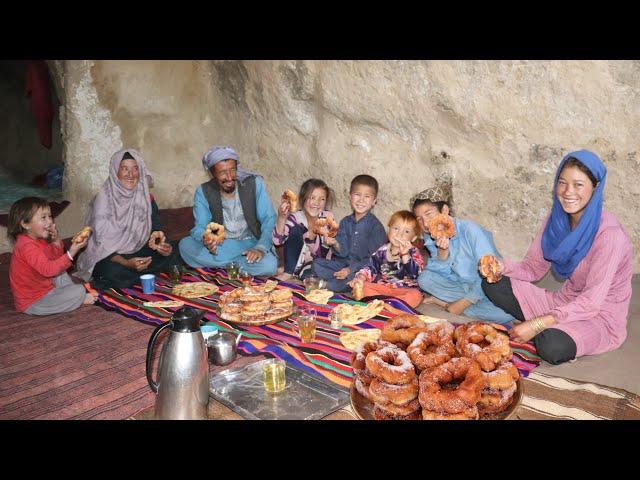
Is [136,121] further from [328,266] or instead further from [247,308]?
[247,308]

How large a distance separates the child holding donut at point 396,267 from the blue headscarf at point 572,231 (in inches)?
43.3

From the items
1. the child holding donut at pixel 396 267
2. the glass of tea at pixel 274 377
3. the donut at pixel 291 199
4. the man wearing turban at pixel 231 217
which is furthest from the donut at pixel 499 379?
the man wearing turban at pixel 231 217

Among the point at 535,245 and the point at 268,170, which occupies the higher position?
the point at 268,170

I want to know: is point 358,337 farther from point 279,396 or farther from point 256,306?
point 279,396

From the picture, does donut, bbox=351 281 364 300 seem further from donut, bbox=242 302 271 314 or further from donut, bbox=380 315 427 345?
donut, bbox=380 315 427 345

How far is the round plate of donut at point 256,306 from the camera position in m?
3.68

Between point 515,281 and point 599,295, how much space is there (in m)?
0.74

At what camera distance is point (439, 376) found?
6.24ft

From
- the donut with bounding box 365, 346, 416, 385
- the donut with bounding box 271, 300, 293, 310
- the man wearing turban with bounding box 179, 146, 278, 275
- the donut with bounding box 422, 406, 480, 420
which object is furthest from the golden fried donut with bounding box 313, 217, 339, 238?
the donut with bounding box 422, 406, 480, 420

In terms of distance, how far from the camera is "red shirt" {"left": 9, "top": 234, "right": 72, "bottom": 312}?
410 centimetres

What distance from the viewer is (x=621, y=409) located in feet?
8.87

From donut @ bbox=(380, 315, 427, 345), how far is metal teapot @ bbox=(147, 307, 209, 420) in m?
0.85
